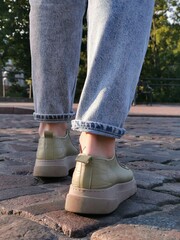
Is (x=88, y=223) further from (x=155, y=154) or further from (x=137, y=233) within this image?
(x=155, y=154)

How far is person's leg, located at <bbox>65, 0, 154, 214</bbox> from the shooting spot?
52.7 inches

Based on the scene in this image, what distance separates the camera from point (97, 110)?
4.46ft

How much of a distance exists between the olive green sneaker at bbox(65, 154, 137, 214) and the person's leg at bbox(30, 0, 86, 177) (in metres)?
0.41

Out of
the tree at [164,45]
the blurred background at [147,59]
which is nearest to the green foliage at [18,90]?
the blurred background at [147,59]

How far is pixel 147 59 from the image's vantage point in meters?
22.2

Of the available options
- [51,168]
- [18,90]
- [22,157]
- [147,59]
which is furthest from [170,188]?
[147,59]

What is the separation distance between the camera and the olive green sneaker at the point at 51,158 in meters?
1.74

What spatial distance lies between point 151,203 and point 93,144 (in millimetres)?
320

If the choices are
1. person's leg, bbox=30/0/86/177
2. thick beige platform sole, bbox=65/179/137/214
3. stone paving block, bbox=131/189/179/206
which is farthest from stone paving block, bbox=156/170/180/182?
thick beige platform sole, bbox=65/179/137/214

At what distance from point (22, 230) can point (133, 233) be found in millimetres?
297

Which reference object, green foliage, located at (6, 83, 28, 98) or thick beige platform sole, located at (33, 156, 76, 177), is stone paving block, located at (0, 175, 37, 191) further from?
green foliage, located at (6, 83, 28, 98)

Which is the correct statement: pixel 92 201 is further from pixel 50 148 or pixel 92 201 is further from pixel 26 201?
pixel 50 148

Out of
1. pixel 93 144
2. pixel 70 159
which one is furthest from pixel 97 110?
pixel 70 159

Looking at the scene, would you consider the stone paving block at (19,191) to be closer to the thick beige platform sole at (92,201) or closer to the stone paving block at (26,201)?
the stone paving block at (26,201)
